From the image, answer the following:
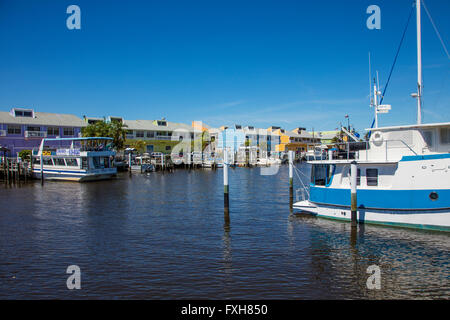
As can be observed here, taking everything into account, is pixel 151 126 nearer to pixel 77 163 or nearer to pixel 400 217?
pixel 77 163

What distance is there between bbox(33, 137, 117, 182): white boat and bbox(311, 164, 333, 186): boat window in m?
41.4

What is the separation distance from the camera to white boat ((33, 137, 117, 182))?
55.9 m

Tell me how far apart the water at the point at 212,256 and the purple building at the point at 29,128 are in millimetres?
53735

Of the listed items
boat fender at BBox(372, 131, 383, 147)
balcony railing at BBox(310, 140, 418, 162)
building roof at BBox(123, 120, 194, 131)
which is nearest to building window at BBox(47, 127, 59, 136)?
building roof at BBox(123, 120, 194, 131)

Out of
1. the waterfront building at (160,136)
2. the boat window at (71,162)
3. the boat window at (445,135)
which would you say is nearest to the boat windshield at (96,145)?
the boat window at (71,162)

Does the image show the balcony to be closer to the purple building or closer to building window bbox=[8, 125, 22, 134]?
the purple building

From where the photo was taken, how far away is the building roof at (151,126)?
99.4 m

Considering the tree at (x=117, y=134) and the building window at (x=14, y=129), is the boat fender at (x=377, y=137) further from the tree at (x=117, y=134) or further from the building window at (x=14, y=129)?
the building window at (x=14, y=129)

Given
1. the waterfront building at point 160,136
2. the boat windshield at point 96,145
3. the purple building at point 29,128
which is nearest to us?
the boat windshield at point 96,145

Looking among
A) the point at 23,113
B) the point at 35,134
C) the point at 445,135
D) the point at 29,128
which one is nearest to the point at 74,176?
the point at 35,134

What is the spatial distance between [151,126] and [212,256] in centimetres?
9057
